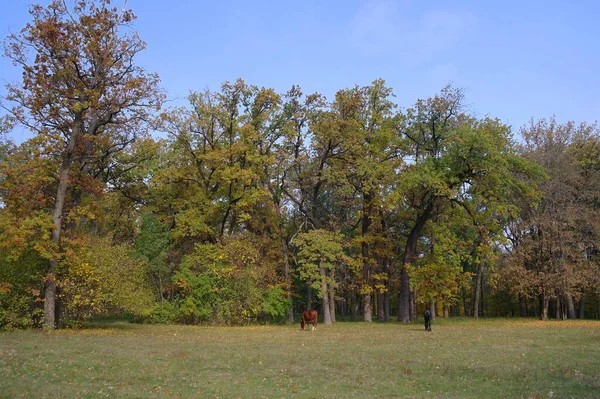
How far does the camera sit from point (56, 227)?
2516 cm

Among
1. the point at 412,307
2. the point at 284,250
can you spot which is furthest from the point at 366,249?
the point at 412,307

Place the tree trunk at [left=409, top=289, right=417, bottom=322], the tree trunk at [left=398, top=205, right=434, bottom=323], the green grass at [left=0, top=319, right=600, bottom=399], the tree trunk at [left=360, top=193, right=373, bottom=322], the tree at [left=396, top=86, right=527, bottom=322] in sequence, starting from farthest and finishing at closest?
the tree trunk at [left=409, top=289, right=417, bottom=322], the tree trunk at [left=360, top=193, right=373, bottom=322], the tree trunk at [left=398, top=205, right=434, bottom=323], the tree at [left=396, top=86, right=527, bottom=322], the green grass at [left=0, top=319, right=600, bottom=399]

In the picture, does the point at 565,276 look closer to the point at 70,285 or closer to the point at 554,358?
the point at 554,358

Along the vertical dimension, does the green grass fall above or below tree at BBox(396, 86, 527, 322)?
below

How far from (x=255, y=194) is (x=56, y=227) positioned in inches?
596

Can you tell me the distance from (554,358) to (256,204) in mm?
27978

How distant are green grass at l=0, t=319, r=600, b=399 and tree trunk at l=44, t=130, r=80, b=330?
426cm

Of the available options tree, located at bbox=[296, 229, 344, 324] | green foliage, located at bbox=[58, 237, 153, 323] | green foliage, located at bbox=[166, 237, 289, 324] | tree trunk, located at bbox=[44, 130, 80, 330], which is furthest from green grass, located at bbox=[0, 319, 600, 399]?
tree, located at bbox=[296, 229, 344, 324]

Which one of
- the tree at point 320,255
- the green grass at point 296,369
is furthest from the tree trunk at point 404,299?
the green grass at point 296,369

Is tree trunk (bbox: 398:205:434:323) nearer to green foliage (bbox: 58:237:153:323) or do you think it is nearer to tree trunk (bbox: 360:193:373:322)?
tree trunk (bbox: 360:193:373:322)

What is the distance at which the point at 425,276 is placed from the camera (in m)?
36.4

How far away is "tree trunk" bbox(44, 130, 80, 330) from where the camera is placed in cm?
2469

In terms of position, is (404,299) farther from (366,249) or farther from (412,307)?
(412,307)

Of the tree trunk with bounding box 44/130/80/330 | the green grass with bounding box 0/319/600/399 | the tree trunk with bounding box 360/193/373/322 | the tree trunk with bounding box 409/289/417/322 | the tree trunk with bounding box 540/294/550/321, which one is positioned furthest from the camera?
the tree trunk with bounding box 540/294/550/321
